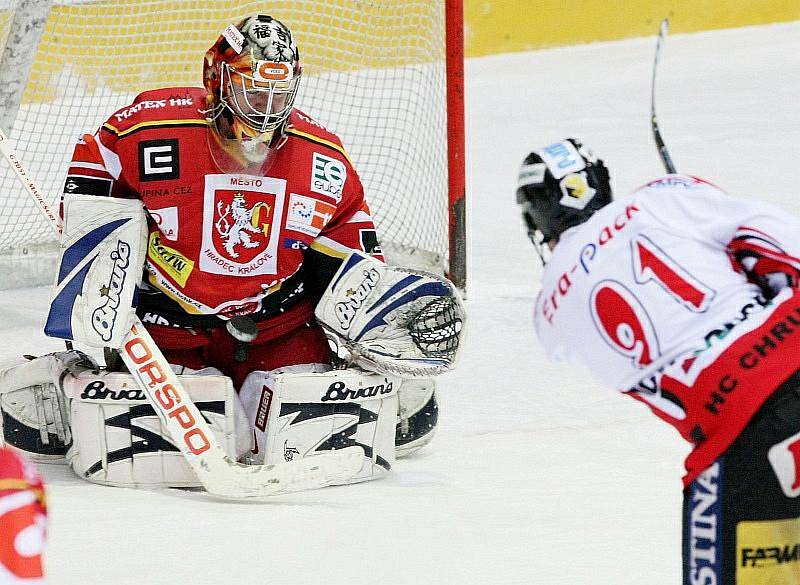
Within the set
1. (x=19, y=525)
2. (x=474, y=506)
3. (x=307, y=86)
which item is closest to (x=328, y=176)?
(x=474, y=506)

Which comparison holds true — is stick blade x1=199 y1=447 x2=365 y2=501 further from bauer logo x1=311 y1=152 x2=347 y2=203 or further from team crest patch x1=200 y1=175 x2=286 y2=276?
bauer logo x1=311 y1=152 x2=347 y2=203

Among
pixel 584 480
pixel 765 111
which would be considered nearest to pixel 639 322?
pixel 584 480

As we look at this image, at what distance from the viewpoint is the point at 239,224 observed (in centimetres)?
319

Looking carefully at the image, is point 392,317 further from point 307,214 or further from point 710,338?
point 710,338

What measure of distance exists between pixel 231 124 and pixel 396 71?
2.58 m

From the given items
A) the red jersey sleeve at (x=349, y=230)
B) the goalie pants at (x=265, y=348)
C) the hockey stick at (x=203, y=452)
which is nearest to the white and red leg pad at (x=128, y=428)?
the hockey stick at (x=203, y=452)

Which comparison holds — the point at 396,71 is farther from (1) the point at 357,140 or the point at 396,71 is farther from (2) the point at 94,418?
(2) the point at 94,418

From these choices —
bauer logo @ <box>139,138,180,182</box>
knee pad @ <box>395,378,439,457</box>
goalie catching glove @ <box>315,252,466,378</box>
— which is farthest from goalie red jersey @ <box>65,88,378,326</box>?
knee pad @ <box>395,378,439,457</box>

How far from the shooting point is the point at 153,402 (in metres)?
3.05

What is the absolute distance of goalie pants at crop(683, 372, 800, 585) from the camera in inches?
77.1

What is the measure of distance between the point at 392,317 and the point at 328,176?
0.36 metres

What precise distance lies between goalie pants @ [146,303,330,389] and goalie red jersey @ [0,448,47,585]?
70.4 inches

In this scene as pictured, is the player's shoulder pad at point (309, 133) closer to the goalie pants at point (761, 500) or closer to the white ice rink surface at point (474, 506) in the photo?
the white ice rink surface at point (474, 506)

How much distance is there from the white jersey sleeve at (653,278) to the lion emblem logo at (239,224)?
4.06 ft
